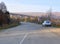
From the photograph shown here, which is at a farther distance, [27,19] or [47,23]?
[27,19]

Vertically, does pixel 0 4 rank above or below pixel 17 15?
above

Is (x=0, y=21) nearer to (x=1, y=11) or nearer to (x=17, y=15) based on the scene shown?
(x=1, y=11)

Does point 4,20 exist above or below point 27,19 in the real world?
above

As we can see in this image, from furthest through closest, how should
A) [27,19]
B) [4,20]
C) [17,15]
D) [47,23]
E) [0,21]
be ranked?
[27,19] → [17,15] → [4,20] → [0,21] → [47,23]

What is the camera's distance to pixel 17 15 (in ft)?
418

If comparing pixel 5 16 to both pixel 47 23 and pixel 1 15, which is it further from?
pixel 47 23

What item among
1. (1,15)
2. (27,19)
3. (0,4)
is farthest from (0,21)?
(27,19)

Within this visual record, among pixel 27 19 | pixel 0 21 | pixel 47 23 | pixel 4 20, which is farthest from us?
pixel 27 19

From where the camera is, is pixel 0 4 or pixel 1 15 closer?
pixel 1 15

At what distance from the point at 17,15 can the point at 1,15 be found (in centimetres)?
6491

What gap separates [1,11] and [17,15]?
6417 centimetres

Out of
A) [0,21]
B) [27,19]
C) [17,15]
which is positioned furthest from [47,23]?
[27,19]

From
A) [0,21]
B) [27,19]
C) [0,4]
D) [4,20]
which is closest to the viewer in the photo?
[0,21]

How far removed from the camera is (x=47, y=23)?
56.2m
